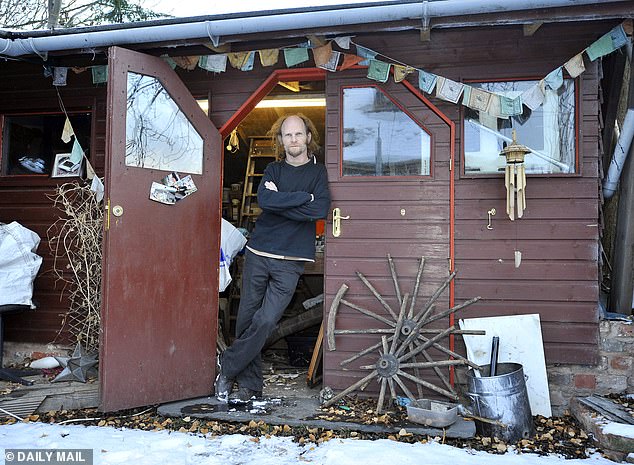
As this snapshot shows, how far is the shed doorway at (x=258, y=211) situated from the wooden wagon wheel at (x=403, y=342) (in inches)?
29.2

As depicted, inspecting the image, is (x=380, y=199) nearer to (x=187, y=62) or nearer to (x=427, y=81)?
(x=427, y=81)

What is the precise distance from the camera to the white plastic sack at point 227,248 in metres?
5.52

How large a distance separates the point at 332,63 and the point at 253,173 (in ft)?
11.8

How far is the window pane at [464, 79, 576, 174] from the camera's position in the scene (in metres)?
4.56

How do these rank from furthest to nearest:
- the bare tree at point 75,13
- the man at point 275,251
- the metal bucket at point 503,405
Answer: the bare tree at point 75,13, the man at point 275,251, the metal bucket at point 503,405

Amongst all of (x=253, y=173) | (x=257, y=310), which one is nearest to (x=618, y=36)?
(x=257, y=310)

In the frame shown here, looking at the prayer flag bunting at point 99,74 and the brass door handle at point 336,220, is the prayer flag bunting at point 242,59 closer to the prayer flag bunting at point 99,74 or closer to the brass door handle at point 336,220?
the prayer flag bunting at point 99,74

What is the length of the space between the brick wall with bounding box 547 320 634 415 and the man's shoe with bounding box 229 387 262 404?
2.33m

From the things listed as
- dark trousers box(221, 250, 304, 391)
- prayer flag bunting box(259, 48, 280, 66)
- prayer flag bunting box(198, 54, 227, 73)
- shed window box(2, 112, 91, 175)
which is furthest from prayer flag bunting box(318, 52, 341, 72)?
shed window box(2, 112, 91, 175)

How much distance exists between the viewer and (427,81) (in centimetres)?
459

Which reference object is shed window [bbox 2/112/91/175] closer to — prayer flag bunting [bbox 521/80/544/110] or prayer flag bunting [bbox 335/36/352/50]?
prayer flag bunting [bbox 335/36/352/50]

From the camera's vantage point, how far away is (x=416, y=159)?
4.75m

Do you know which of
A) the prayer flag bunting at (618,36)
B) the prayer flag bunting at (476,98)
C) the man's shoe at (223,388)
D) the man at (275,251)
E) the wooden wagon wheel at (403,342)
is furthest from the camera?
the man's shoe at (223,388)

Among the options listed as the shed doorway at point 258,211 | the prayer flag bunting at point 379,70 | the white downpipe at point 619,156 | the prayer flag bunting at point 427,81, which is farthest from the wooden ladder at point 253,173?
the white downpipe at point 619,156
